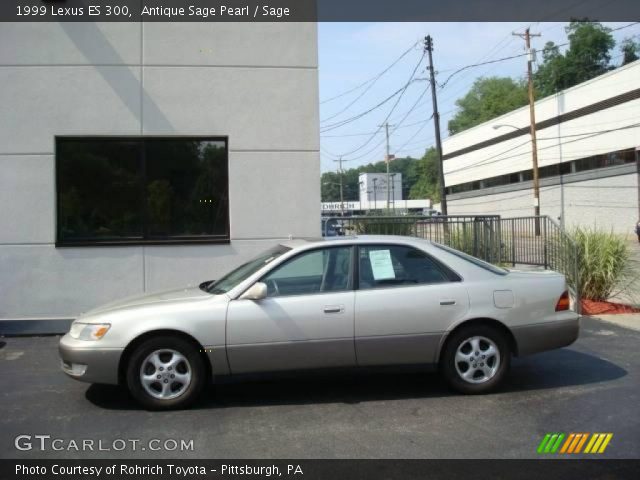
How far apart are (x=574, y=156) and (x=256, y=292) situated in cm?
4255

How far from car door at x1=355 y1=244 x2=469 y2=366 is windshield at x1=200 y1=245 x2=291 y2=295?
35.0 inches

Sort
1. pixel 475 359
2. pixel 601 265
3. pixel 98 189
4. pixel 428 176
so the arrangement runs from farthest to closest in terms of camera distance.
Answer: pixel 428 176
pixel 601 265
pixel 98 189
pixel 475 359

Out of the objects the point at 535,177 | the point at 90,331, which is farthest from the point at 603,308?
the point at 535,177

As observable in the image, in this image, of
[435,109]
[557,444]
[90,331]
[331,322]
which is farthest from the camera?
[435,109]

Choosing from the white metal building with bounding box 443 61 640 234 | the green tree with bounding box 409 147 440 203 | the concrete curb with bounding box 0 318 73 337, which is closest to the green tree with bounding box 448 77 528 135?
the green tree with bounding box 409 147 440 203

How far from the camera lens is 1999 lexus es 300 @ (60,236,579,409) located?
213 inches

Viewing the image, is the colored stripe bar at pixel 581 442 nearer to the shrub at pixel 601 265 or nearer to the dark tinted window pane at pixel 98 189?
the shrub at pixel 601 265

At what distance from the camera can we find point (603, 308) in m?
10.3

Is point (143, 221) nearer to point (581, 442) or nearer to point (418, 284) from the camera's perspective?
point (418, 284)

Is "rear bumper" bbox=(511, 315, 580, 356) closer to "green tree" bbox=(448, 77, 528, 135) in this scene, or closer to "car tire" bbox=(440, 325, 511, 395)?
"car tire" bbox=(440, 325, 511, 395)

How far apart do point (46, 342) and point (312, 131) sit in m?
4.85

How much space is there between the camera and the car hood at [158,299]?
561cm

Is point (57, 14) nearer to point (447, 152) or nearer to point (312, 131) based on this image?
point (312, 131)

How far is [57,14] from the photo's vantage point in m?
9.29
